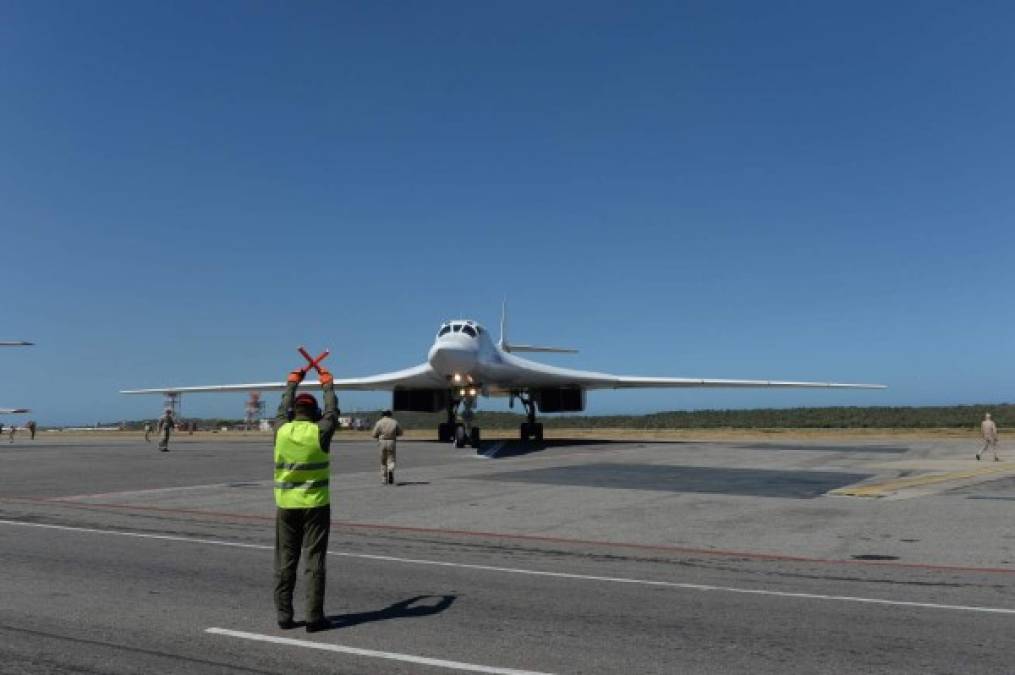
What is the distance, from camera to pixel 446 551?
10047 millimetres

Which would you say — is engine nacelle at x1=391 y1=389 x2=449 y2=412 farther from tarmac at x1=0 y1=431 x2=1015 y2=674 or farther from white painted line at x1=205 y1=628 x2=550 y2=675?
white painted line at x1=205 y1=628 x2=550 y2=675

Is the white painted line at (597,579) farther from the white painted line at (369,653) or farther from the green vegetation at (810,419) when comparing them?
the green vegetation at (810,419)

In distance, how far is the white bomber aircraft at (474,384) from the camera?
29.8 m

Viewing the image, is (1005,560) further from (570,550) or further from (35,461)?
(35,461)

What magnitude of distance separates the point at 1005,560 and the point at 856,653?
501 cm

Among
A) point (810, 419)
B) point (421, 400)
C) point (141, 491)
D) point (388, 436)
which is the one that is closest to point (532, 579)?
point (388, 436)

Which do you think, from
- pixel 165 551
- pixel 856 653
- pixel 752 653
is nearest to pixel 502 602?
pixel 752 653

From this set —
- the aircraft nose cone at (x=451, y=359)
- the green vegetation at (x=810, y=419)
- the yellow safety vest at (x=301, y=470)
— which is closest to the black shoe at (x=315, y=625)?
the yellow safety vest at (x=301, y=470)

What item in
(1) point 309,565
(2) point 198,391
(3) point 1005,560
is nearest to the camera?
(1) point 309,565

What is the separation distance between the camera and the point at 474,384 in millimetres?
31312

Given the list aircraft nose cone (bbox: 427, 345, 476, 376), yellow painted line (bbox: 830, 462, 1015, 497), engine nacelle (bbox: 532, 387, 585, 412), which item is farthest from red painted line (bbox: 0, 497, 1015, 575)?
engine nacelle (bbox: 532, 387, 585, 412)

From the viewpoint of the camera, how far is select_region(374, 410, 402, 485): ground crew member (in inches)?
684

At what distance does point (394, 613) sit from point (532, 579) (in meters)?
1.92

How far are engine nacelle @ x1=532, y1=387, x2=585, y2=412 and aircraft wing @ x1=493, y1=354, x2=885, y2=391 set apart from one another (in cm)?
71
